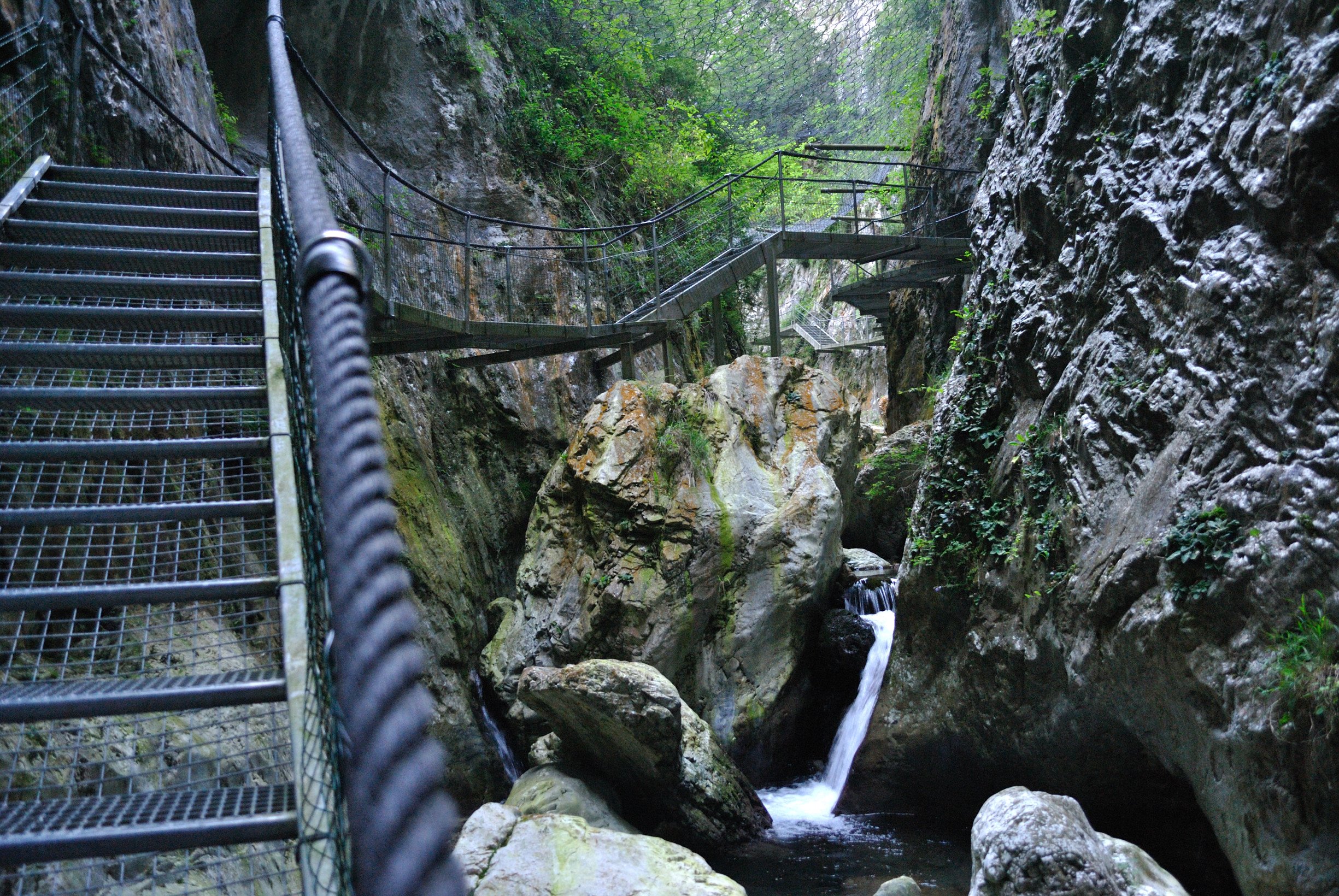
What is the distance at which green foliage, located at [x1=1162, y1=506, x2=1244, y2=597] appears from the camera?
409 cm

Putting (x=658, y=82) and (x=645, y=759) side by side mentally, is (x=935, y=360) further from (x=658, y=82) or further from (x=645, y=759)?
(x=645, y=759)

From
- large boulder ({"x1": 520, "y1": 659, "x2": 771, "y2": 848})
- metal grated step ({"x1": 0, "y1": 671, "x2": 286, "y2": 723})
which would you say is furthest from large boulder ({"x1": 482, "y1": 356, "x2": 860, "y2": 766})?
metal grated step ({"x1": 0, "y1": 671, "x2": 286, "y2": 723})

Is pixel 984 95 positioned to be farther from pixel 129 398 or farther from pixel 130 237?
pixel 129 398

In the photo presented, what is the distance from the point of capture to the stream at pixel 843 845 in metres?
5.91

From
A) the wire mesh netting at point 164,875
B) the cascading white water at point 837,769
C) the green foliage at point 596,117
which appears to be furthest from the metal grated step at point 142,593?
the green foliage at point 596,117

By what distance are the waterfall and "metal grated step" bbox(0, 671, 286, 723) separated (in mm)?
6591

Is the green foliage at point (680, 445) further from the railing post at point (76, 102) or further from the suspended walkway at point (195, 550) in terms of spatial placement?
the railing post at point (76, 102)

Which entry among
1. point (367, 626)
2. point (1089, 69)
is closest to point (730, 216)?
point (1089, 69)

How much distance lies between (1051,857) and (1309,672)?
149 cm

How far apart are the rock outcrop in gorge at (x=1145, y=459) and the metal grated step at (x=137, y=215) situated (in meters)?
5.46

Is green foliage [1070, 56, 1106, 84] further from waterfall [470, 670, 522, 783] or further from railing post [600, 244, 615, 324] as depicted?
waterfall [470, 670, 522, 783]

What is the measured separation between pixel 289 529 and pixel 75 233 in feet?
9.56

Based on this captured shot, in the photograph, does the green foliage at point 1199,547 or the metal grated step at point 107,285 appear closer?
the metal grated step at point 107,285

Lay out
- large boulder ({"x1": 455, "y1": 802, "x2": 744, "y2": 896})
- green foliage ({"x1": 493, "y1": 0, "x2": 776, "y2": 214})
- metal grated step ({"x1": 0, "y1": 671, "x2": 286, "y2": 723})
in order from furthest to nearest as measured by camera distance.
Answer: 1. green foliage ({"x1": 493, "y1": 0, "x2": 776, "y2": 214})
2. large boulder ({"x1": 455, "y1": 802, "x2": 744, "y2": 896})
3. metal grated step ({"x1": 0, "y1": 671, "x2": 286, "y2": 723})
